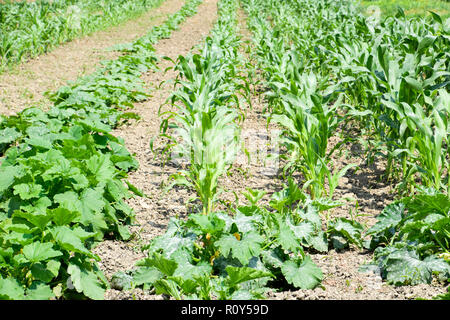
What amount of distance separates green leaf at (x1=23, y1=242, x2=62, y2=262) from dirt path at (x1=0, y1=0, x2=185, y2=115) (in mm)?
3865

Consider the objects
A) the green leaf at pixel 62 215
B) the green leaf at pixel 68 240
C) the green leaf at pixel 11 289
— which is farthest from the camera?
the green leaf at pixel 62 215

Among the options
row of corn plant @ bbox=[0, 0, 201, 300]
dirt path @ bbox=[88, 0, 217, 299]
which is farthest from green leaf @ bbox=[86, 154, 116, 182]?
dirt path @ bbox=[88, 0, 217, 299]

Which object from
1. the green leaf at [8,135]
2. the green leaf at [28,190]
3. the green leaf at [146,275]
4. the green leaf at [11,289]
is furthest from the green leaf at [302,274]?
the green leaf at [8,135]

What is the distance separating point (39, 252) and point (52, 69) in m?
6.50

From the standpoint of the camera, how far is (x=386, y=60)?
4.07 m

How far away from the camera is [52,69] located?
26.3 ft

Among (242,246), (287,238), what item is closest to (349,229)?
(287,238)

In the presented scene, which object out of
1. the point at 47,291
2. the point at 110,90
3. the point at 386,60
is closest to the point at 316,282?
the point at 47,291

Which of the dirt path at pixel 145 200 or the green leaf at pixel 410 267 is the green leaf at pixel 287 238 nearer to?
the green leaf at pixel 410 267

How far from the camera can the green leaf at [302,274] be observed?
250 cm

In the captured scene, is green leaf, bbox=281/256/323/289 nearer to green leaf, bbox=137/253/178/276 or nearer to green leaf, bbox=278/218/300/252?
A: green leaf, bbox=278/218/300/252

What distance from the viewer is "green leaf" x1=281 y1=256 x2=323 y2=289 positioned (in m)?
2.50

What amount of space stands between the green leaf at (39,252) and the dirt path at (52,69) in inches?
152

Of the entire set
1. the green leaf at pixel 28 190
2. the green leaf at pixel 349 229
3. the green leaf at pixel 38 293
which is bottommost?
the green leaf at pixel 38 293
